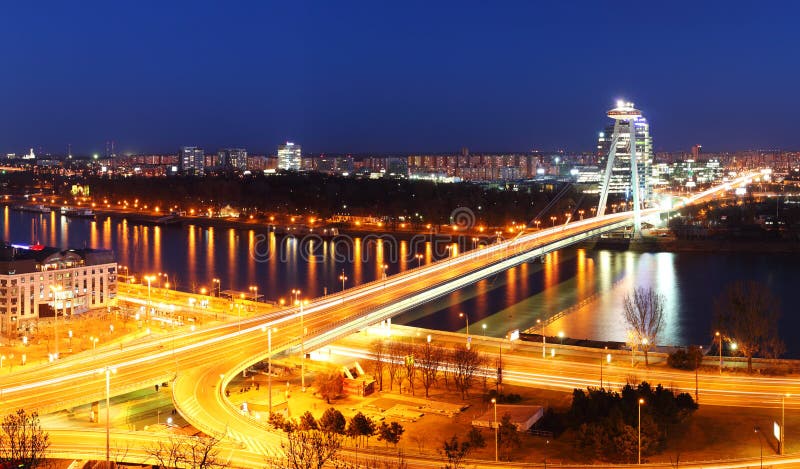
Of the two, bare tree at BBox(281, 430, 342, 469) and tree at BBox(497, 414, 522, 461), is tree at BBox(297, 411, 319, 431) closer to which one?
bare tree at BBox(281, 430, 342, 469)

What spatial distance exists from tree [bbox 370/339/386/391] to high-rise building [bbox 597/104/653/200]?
19.2m

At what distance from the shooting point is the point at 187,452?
3715mm

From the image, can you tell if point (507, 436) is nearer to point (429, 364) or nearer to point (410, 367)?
point (429, 364)

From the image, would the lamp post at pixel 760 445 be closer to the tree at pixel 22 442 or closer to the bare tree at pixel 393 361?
the bare tree at pixel 393 361

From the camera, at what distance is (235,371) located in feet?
16.2

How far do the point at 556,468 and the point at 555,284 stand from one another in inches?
284

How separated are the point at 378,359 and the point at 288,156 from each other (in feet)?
159

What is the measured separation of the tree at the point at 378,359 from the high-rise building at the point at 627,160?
1924cm

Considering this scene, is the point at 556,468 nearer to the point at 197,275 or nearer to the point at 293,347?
the point at 293,347

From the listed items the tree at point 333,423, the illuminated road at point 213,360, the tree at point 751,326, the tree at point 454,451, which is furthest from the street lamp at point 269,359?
the tree at point 751,326

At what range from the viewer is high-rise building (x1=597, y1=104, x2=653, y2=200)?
27.4 meters

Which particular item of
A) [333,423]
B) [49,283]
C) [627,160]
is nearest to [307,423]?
[333,423]

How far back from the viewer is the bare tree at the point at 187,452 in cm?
350

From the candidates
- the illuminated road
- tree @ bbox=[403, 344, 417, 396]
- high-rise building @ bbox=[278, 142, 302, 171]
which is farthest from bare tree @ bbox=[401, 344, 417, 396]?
high-rise building @ bbox=[278, 142, 302, 171]
